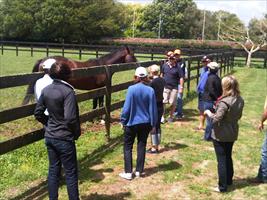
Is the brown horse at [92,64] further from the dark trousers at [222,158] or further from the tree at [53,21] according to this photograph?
the tree at [53,21]

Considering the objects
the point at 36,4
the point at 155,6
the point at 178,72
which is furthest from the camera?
the point at 155,6

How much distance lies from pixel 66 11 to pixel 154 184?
6220cm

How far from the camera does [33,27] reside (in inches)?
2557

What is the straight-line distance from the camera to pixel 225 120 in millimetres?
5340

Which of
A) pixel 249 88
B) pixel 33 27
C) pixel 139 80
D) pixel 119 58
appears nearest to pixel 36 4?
pixel 33 27

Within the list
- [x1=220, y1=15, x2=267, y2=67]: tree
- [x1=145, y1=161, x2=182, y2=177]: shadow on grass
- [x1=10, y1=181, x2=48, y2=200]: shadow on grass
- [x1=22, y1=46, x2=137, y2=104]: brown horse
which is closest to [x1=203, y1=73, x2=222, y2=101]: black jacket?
[x1=145, y1=161, x2=182, y2=177]: shadow on grass

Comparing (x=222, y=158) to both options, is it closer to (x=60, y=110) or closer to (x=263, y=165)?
(x=263, y=165)

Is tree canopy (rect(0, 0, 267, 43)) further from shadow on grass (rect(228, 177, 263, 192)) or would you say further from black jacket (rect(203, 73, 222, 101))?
shadow on grass (rect(228, 177, 263, 192))

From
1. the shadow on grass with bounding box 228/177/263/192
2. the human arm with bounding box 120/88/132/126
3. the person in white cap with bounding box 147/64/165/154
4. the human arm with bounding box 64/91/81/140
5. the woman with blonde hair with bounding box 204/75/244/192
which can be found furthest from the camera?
the person in white cap with bounding box 147/64/165/154

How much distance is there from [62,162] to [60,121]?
45cm

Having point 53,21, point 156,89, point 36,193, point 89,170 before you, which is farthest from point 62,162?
point 53,21

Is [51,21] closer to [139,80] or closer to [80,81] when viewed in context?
[80,81]

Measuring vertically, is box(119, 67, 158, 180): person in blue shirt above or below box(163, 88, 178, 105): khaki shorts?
above

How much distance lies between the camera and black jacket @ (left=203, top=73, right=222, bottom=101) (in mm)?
7617
